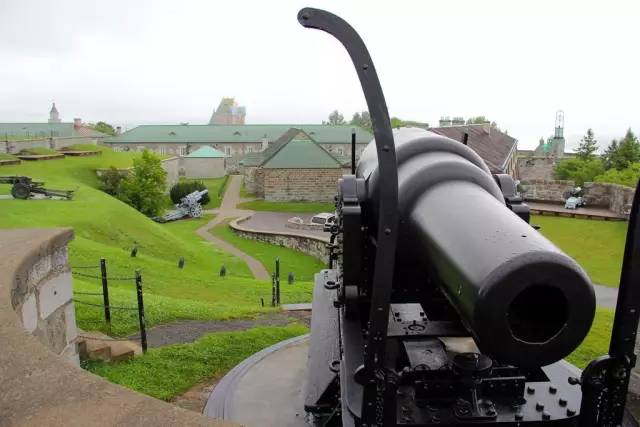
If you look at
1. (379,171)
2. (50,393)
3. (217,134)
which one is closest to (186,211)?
(50,393)

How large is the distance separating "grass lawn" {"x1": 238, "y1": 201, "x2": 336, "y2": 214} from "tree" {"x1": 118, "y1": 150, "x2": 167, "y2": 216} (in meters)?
7.26

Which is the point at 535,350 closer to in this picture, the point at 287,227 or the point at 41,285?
the point at 41,285

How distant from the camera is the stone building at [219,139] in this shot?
223 feet

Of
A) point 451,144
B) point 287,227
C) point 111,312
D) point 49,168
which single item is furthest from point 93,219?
point 451,144

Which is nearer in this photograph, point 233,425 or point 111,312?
point 233,425

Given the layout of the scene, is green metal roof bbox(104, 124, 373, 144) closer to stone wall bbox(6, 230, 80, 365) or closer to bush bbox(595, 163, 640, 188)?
bush bbox(595, 163, 640, 188)

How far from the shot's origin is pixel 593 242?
17500 millimetres

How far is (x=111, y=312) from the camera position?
6.68 m

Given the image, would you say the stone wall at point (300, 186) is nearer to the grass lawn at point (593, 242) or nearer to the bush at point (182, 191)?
the bush at point (182, 191)

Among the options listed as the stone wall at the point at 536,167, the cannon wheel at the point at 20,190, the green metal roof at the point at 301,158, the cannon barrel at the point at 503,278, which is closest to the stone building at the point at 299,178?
the green metal roof at the point at 301,158

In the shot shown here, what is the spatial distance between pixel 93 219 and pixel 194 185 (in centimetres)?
2006

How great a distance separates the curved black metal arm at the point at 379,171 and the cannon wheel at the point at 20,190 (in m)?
20.2

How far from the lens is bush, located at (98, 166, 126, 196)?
30.4m

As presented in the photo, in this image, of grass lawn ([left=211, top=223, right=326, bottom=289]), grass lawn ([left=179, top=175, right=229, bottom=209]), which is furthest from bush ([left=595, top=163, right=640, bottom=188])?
grass lawn ([left=179, top=175, right=229, bottom=209])
